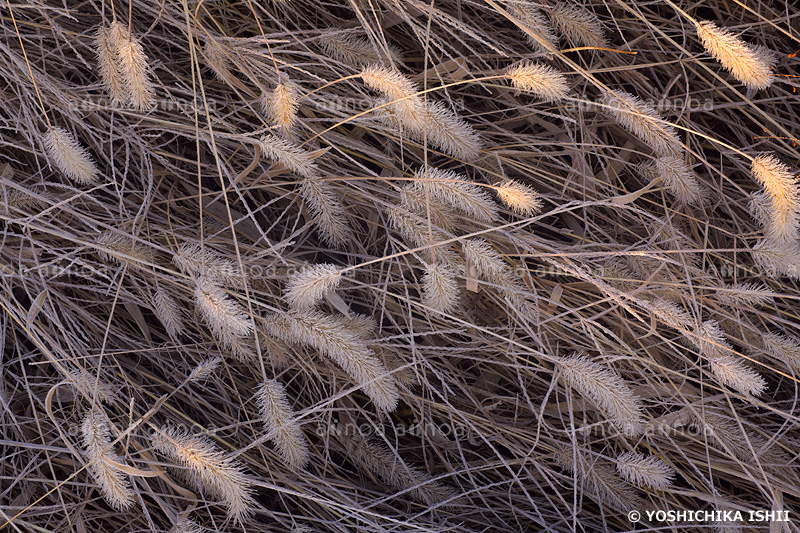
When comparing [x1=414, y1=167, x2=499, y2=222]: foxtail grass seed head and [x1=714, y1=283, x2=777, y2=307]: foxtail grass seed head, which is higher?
[x1=414, y1=167, x2=499, y2=222]: foxtail grass seed head

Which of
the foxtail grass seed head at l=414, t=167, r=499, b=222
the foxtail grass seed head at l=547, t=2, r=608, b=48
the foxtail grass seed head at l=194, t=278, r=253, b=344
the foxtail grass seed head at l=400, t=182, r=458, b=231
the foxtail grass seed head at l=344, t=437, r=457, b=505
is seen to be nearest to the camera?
the foxtail grass seed head at l=194, t=278, r=253, b=344

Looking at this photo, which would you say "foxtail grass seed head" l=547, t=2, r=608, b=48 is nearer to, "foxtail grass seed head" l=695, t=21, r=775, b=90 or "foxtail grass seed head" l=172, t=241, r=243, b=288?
"foxtail grass seed head" l=695, t=21, r=775, b=90

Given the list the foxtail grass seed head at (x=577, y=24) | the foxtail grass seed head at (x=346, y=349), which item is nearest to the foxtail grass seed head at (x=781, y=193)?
the foxtail grass seed head at (x=577, y=24)

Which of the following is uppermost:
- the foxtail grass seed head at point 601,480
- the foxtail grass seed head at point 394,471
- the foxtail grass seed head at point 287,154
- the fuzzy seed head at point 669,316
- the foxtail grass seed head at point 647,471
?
the foxtail grass seed head at point 287,154

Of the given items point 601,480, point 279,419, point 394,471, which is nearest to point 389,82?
point 279,419

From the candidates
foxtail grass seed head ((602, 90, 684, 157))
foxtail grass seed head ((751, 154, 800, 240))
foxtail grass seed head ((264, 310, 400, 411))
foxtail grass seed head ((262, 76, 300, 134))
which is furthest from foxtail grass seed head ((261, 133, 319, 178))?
foxtail grass seed head ((751, 154, 800, 240))

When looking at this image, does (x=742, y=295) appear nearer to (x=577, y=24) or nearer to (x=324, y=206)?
(x=577, y=24)

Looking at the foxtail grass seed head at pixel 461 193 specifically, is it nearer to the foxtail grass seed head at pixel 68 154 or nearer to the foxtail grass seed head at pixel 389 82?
the foxtail grass seed head at pixel 389 82

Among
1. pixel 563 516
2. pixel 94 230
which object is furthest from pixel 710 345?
pixel 94 230
